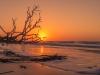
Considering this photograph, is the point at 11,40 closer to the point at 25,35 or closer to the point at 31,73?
the point at 25,35

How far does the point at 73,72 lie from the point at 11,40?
32.7 ft

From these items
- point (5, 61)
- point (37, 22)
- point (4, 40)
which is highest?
point (37, 22)

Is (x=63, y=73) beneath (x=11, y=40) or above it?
beneath

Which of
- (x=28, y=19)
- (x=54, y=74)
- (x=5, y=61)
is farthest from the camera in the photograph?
(x=5, y=61)

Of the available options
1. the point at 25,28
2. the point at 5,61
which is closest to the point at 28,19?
the point at 25,28

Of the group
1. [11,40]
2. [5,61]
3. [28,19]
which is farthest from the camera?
[5,61]

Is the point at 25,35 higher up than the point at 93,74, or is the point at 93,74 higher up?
the point at 25,35

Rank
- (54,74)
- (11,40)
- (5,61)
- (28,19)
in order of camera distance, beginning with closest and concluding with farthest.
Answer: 1. (28,19)
2. (11,40)
3. (54,74)
4. (5,61)

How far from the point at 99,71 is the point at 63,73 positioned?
2288 millimetres

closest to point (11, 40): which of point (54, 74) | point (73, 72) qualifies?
point (54, 74)

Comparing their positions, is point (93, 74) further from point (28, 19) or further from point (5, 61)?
point (28, 19)

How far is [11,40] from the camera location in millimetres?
6062

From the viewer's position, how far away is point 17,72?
48.3 feet

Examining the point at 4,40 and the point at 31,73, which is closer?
the point at 4,40
